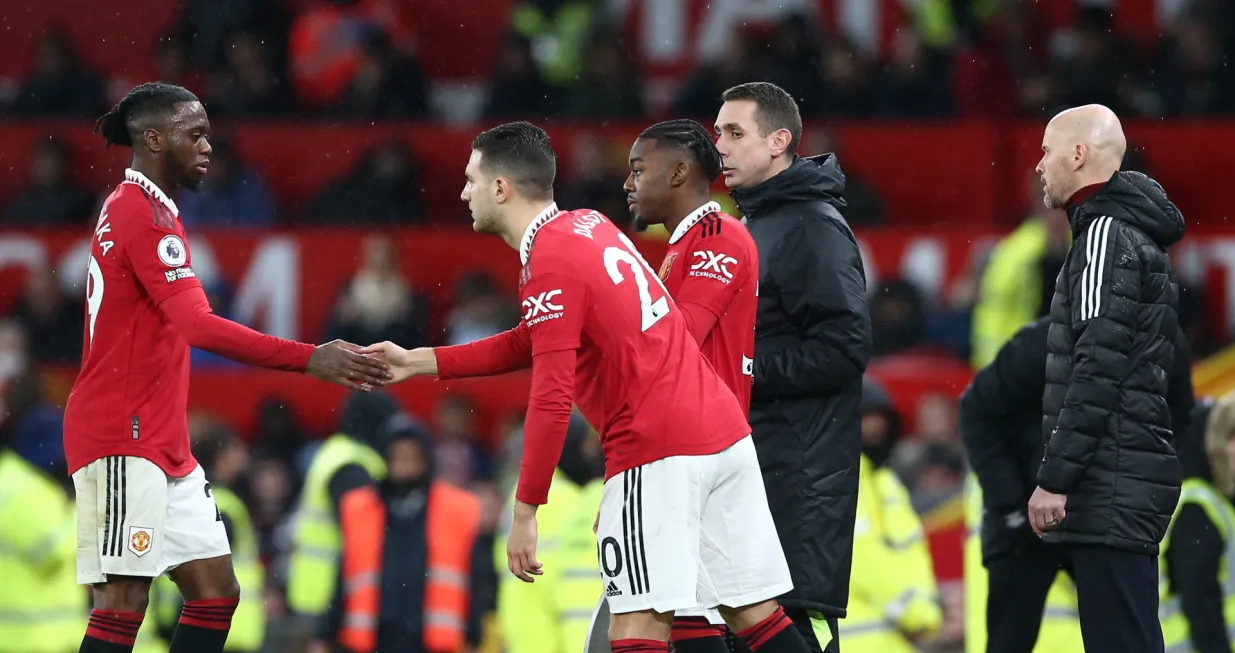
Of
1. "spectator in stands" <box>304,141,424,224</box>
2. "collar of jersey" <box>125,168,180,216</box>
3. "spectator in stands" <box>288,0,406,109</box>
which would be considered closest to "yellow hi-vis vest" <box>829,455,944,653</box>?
"collar of jersey" <box>125,168,180,216</box>

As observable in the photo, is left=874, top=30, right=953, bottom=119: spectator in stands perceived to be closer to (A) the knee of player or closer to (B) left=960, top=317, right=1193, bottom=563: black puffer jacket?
(B) left=960, top=317, right=1193, bottom=563: black puffer jacket

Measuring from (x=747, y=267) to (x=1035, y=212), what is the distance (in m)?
6.27

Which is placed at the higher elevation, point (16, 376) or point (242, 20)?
point (242, 20)

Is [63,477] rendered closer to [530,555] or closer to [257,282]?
[257,282]

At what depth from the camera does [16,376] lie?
11.0 meters

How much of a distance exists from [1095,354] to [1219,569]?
1965mm

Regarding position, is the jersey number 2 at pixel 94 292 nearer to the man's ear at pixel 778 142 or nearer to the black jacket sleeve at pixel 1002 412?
the man's ear at pixel 778 142

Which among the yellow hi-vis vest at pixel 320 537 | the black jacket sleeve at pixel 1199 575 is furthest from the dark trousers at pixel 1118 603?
the yellow hi-vis vest at pixel 320 537

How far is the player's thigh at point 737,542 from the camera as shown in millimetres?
5355

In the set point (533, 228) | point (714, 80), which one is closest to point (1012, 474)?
point (533, 228)

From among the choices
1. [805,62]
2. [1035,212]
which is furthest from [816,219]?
[805,62]

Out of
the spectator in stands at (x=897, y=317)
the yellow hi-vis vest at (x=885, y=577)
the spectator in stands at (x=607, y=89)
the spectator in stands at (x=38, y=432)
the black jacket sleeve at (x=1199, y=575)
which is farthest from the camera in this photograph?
the spectator in stands at (x=607, y=89)

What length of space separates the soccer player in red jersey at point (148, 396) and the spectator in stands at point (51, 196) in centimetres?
741

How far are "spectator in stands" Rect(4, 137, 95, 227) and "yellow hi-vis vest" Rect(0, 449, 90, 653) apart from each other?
13.7 ft
